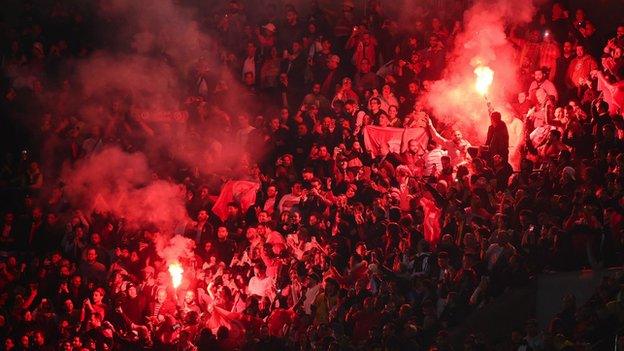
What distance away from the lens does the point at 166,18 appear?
1684 cm

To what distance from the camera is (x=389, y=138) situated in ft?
42.3

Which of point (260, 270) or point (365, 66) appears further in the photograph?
point (365, 66)

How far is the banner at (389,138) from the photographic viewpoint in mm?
12797

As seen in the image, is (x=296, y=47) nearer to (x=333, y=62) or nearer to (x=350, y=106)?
(x=333, y=62)

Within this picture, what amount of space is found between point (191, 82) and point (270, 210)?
3985 millimetres

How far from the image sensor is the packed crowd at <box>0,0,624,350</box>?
29.4ft

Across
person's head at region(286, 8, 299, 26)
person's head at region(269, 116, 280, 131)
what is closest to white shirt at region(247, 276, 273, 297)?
person's head at region(269, 116, 280, 131)

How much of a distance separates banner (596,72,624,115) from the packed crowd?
7 centimetres

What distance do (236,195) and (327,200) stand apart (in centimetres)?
178

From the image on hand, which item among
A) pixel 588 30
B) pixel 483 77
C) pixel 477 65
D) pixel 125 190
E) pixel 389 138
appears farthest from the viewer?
pixel 125 190

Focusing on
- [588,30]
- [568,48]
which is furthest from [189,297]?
[588,30]

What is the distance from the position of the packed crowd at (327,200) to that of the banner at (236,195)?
0.45ft

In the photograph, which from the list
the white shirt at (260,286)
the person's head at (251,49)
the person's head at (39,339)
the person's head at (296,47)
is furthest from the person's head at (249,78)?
the person's head at (39,339)

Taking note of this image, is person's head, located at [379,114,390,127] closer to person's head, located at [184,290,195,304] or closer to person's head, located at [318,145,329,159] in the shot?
person's head, located at [318,145,329,159]
